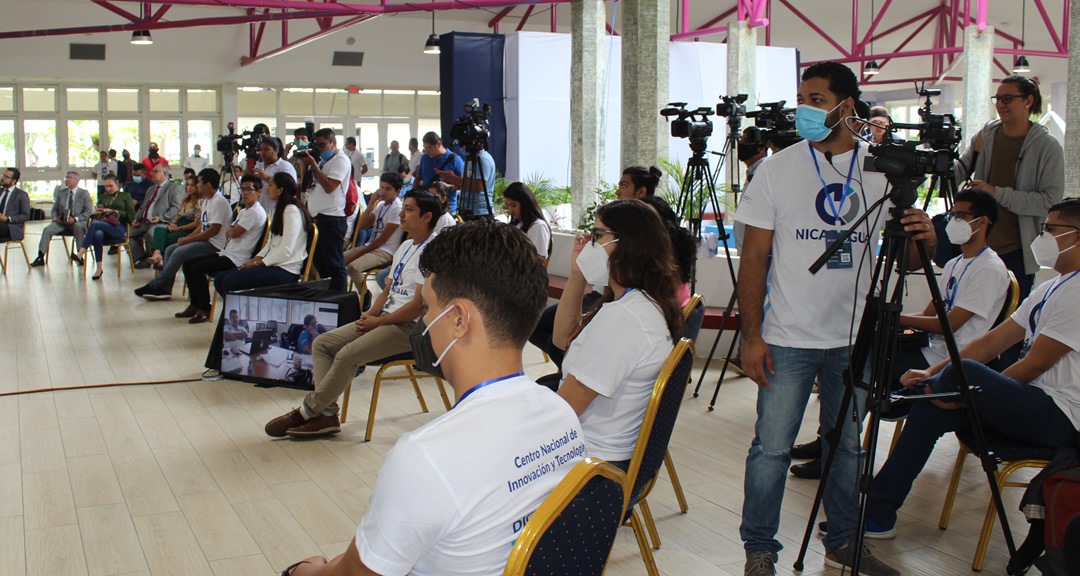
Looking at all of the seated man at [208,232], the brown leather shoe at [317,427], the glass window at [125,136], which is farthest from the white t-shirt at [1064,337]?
the glass window at [125,136]

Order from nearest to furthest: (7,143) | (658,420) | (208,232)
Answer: (658,420), (208,232), (7,143)

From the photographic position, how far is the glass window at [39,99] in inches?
680

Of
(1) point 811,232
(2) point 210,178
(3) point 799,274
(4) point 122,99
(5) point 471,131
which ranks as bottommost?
(3) point 799,274

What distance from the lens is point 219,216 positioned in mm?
6664

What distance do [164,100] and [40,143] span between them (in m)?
2.57

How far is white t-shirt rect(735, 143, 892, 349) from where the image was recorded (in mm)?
2258

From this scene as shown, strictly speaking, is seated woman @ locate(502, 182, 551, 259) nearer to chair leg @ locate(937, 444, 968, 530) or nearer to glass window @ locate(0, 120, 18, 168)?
chair leg @ locate(937, 444, 968, 530)

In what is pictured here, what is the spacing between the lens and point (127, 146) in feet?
59.9

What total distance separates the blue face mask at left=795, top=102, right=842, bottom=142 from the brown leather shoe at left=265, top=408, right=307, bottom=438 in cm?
255

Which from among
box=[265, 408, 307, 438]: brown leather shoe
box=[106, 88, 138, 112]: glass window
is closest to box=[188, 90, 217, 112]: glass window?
box=[106, 88, 138, 112]: glass window

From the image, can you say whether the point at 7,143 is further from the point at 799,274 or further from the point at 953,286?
the point at 799,274

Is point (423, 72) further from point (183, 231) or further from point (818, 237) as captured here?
point (818, 237)

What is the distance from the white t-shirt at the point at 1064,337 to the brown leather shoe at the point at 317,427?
272cm

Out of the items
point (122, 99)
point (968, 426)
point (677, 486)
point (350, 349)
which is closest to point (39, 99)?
point (122, 99)
